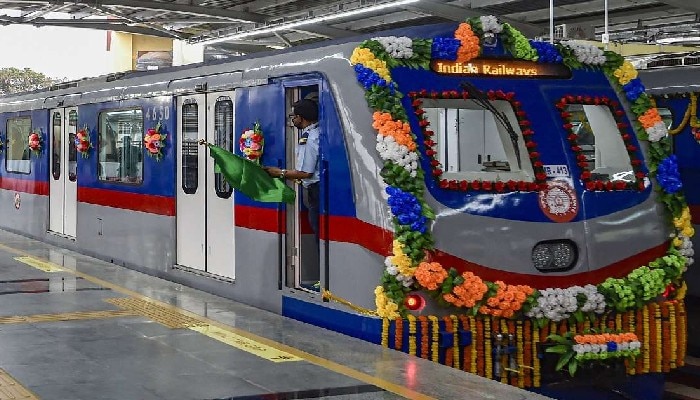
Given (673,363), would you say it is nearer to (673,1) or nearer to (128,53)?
(673,1)

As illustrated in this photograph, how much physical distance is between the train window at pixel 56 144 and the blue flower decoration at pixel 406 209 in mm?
9457

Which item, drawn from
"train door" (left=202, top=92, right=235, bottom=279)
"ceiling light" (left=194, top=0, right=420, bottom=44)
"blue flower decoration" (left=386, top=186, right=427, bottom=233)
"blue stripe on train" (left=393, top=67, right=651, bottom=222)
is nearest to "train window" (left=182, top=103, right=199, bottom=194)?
"train door" (left=202, top=92, right=235, bottom=279)

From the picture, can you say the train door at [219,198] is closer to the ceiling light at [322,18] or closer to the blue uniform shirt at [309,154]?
the blue uniform shirt at [309,154]

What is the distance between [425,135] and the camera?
24.7ft

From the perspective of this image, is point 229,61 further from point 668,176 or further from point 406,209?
point 668,176

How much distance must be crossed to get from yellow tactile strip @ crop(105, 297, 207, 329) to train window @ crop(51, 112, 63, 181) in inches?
240

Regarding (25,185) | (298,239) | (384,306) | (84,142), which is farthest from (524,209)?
(25,185)

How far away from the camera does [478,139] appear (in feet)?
25.8

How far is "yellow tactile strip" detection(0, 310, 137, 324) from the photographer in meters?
8.71

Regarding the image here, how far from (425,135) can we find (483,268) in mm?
1061

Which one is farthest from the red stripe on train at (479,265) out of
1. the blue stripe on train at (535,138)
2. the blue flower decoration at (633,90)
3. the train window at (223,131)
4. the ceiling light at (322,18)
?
the ceiling light at (322,18)

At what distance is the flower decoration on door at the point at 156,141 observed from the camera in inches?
440

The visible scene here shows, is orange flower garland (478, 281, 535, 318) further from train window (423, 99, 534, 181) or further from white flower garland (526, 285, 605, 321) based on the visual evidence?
train window (423, 99, 534, 181)

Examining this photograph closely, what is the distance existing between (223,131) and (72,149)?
5.77 metres
